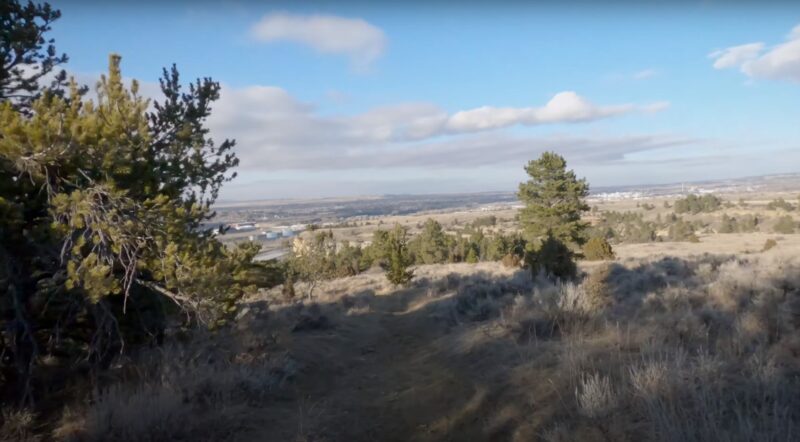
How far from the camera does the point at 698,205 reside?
77250 millimetres

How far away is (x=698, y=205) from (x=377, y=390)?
84.3 m

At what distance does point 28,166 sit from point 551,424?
21.6 feet

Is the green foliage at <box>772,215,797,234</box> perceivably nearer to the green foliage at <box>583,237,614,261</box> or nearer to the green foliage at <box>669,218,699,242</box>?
the green foliage at <box>669,218,699,242</box>

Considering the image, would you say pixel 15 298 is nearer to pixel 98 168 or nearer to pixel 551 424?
pixel 98 168

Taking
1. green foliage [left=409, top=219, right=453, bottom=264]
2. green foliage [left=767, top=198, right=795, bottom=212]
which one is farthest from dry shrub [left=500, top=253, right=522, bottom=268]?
green foliage [left=767, top=198, right=795, bottom=212]

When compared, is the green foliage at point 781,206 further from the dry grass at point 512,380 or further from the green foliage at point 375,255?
the dry grass at point 512,380

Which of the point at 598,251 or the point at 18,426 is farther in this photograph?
the point at 598,251

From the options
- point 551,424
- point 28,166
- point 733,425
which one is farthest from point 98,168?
point 733,425

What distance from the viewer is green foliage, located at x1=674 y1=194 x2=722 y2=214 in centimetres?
7444

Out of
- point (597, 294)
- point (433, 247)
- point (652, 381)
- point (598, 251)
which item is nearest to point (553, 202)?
point (598, 251)

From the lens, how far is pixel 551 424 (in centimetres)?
518

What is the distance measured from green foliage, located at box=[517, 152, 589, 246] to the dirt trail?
2246cm

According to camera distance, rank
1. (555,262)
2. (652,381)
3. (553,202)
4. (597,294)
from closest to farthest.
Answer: (652,381), (597,294), (555,262), (553,202)

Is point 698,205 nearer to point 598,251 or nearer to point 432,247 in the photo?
point 432,247
